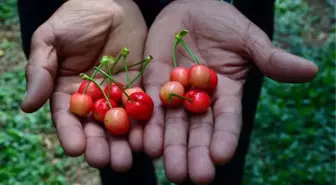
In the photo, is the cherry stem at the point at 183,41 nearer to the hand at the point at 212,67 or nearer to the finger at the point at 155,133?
the hand at the point at 212,67

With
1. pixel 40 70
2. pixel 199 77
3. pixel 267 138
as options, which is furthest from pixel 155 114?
pixel 267 138

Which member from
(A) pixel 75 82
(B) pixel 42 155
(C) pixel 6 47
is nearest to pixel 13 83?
(C) pixel 6 47

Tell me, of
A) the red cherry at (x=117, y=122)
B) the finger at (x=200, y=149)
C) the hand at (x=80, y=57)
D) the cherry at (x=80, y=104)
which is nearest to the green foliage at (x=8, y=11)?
the hand at (x=80, y=57)

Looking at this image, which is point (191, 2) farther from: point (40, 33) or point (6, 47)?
point (6, 47)

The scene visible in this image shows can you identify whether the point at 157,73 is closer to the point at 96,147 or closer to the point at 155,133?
the point at 155,133

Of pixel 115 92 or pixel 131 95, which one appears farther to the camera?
pixel 115 92

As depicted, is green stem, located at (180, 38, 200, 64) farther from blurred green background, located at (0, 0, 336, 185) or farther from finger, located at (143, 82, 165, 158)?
blurred green background, located at (0, 0, 336, 185)
